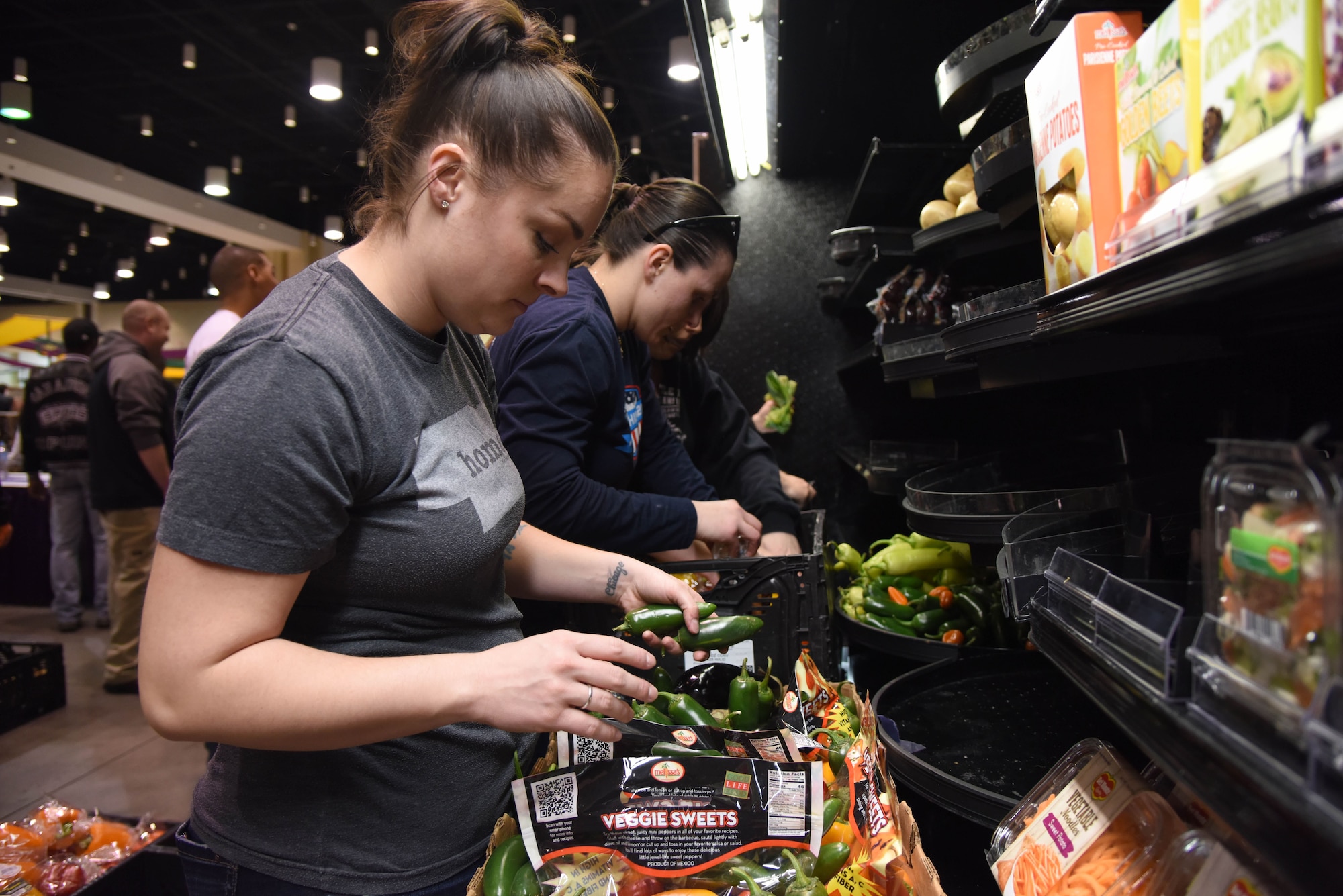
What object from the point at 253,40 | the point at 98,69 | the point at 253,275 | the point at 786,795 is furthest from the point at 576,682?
the point at 98,69

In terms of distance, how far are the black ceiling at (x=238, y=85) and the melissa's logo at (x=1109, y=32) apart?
Result: 16.3ft

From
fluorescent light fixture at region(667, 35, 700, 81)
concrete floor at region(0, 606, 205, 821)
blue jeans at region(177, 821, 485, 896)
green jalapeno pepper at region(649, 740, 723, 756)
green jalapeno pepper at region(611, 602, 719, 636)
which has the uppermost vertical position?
fluorescent light fixture at region(667, 35, 700, 81)

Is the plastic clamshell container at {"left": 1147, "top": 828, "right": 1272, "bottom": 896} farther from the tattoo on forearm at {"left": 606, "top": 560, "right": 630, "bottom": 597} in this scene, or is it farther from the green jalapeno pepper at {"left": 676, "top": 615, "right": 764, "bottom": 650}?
the tattoo on forearm at {"left": 606, "top": 560, "right": 630, "bottom": 597}

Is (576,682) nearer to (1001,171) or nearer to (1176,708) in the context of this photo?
(1176,708)

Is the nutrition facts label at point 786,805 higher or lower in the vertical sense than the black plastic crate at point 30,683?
higher

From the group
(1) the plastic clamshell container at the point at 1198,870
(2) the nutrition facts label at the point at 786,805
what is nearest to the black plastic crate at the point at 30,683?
(2) the nutrition facts label at the point at 786,805

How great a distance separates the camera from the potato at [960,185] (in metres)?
2.06

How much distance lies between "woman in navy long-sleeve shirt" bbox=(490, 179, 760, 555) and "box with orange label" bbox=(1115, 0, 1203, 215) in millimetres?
1151

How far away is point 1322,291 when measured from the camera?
33.4 inches

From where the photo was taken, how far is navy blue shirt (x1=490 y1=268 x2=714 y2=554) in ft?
5.67

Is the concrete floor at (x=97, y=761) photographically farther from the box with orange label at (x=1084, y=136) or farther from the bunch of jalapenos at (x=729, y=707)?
the box with orange label at (x=1084, y=136)

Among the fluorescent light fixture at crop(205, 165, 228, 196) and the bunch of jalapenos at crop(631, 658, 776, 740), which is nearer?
the bunch of jalapenos at crop(631, 658, 776, 740)

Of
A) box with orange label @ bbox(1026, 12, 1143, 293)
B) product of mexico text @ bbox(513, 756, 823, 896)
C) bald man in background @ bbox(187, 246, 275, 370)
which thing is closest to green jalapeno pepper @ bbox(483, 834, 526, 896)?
product of mexico text @ bbox(513, 756, 823, 896)

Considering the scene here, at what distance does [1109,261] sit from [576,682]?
732 millimetres
